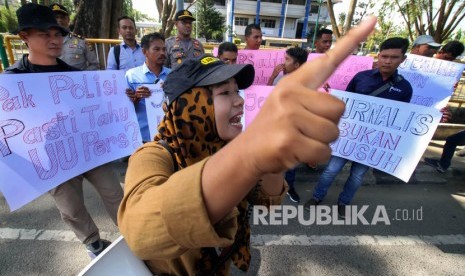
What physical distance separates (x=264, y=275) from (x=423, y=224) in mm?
2254

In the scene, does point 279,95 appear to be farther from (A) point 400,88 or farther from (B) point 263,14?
(B) point 263,14

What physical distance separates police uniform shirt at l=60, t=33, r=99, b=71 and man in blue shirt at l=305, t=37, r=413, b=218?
344cm

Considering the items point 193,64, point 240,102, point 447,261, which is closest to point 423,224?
point 447,261

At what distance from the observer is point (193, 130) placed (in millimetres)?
1080

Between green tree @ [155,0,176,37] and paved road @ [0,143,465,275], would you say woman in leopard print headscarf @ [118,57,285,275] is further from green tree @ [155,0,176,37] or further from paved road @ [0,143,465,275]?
green tree @ [155,0,176,37]

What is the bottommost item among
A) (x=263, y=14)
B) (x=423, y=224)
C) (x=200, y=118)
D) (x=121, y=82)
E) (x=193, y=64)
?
(x=423, y=224)

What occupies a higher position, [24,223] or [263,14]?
[263,14]

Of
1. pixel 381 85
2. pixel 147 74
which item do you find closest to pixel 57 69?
pixel 147 74

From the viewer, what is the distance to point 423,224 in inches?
124

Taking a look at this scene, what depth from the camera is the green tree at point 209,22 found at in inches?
1565

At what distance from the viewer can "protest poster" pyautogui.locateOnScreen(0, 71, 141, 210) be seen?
180 centimetres

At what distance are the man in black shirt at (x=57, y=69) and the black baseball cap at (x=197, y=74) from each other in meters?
1.60

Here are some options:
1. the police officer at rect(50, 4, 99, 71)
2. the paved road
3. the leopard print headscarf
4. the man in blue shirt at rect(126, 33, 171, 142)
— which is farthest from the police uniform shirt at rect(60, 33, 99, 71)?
the leopard print headscarf

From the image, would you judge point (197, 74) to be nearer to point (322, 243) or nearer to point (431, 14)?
point (322, 243)
